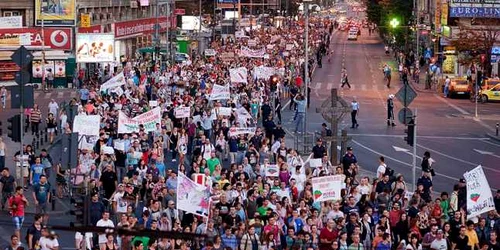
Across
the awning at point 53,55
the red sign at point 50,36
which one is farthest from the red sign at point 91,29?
the red sign at point 50,36

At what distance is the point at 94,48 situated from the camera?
7294 centimetres

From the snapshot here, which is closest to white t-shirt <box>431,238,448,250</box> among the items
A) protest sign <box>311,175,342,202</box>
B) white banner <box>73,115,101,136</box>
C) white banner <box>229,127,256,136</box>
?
protest sign <box>311,175,342,202</box>

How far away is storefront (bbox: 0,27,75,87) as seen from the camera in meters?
71.4

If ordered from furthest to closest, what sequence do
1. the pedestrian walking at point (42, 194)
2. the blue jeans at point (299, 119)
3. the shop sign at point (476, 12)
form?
the shop sign at point (476, 12)
the blue jeans at point (299, 119)
the pedestrian walking at point (42, 194)

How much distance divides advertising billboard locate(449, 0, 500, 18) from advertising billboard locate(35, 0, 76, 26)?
27.0 meters

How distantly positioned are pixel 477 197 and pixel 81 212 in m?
7.54

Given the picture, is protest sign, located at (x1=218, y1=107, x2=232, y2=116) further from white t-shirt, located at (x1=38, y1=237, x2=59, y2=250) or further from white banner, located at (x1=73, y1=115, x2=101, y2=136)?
white t-shirt, located at (x1=38, y1=237, x2=59, y2=250)

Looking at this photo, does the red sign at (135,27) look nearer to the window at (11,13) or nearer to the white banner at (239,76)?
the window at (11,13)

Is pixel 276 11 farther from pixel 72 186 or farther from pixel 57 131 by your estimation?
pixel 72 186

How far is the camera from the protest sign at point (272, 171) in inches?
1099

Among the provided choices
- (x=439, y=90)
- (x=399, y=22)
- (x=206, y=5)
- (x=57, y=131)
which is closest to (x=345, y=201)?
(x=57, y=131)

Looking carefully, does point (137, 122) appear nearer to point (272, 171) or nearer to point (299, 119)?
point (272, 171)

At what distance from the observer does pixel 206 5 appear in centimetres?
17812

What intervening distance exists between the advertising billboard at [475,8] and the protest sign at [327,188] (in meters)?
61.2
